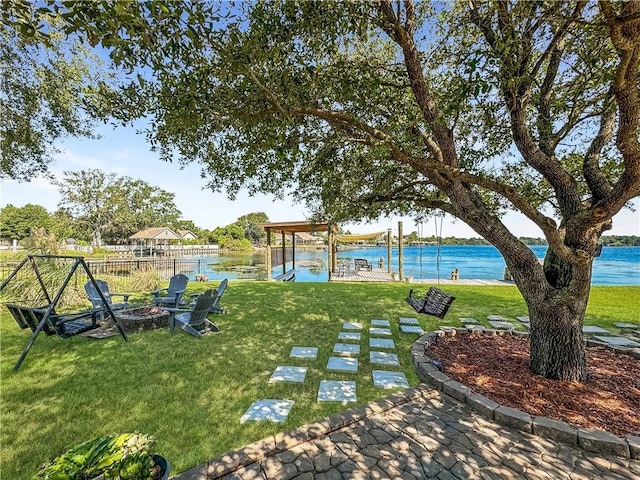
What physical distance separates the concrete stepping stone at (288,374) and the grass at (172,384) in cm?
11

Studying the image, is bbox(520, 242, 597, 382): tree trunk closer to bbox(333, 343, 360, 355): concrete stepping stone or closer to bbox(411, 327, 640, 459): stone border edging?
bbox(411, 327, 640, 459): stone border edging

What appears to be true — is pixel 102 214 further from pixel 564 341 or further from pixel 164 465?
pixel 564 341

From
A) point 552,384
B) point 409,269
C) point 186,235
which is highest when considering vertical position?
→ point 186,235

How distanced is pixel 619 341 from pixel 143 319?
28.7 ft

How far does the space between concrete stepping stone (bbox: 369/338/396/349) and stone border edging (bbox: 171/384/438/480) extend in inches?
61.0

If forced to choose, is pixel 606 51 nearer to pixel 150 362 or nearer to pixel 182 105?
pixel 182 105

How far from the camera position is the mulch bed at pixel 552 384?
280cm

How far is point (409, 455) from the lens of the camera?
2.32m

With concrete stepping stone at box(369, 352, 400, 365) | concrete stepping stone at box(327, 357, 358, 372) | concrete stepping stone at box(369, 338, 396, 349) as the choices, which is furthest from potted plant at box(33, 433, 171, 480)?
concrete stepping stone at box(369, 338, 396, 349)

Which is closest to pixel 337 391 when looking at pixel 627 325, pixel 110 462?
pixel 110 462

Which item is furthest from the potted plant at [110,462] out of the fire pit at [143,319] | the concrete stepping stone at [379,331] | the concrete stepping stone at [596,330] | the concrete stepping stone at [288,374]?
the concrete stepping stone at [596,330]

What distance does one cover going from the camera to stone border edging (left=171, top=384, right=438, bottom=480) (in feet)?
7.00

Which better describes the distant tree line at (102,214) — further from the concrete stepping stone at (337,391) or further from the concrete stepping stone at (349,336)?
the concrete stepping stone at (337,391)

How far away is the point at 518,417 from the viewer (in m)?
2.72
